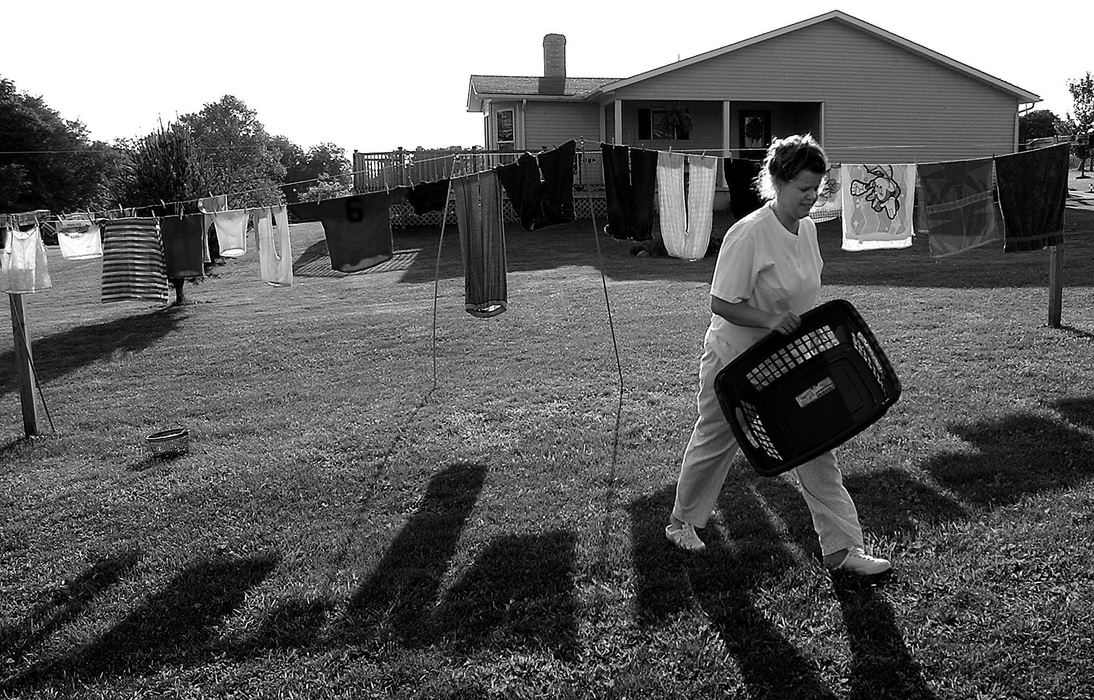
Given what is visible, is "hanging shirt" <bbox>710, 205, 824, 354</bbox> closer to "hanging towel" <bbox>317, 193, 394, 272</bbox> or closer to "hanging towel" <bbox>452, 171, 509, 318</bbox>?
"hanging towel" <bbox>452, 171, 509, 318</bbox>

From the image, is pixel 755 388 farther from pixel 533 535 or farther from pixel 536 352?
pixel 536 352

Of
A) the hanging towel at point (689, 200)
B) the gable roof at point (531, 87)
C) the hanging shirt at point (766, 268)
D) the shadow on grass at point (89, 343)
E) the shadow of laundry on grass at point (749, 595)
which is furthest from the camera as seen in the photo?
the gable roof at point (531, 87)

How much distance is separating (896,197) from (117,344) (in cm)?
949

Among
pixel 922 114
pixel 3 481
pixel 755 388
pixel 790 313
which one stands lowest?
pixel 3 481

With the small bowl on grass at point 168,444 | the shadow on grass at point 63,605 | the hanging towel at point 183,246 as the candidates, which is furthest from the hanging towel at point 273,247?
the shadow on grass at point 63,605

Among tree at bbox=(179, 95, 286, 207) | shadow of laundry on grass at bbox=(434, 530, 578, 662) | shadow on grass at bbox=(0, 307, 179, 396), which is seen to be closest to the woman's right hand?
shadow of laundry on grass at bbox=(434, 530, 578, 662)

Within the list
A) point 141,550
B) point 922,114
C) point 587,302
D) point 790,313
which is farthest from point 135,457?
point 922,114

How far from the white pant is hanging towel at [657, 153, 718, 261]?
3.06 metres

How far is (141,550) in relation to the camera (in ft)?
14.5

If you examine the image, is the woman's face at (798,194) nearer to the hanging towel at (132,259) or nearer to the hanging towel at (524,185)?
the hanging towel at (524,185)

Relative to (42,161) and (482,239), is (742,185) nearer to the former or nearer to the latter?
(482,239)

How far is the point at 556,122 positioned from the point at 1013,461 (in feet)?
69.7

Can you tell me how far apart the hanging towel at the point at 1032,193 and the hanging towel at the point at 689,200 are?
244 centimetres

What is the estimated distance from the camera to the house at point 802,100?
23.9 metres
